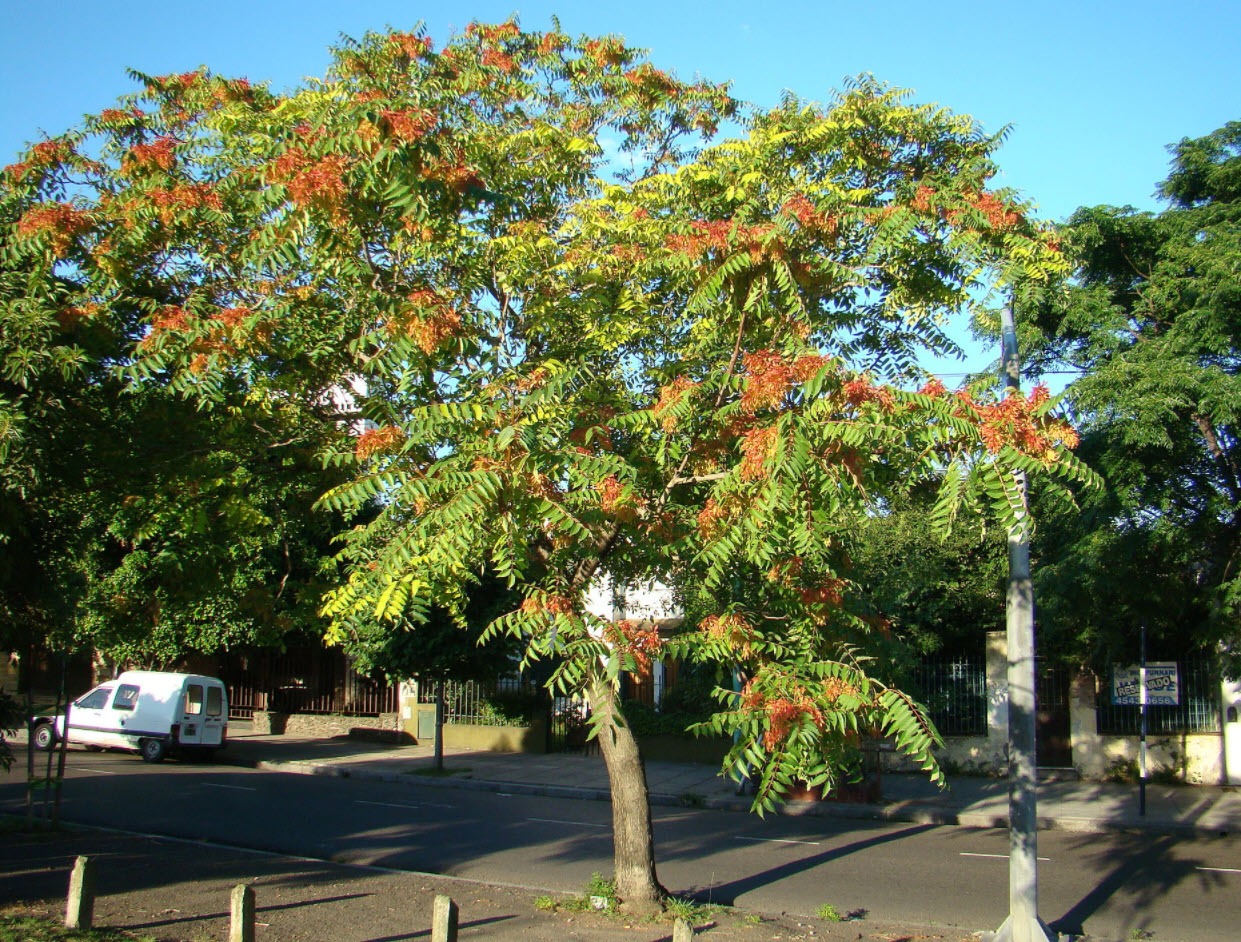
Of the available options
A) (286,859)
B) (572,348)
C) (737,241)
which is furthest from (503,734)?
(737,241)

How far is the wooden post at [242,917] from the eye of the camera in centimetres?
660

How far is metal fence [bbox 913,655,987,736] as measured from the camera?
20.3 m

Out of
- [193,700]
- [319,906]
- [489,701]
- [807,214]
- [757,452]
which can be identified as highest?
[807,214]

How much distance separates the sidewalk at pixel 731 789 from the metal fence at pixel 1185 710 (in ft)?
3.53

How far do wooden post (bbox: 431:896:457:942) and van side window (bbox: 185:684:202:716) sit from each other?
1733 centimetres

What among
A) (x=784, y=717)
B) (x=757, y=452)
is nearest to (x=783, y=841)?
(x=784, y=717)

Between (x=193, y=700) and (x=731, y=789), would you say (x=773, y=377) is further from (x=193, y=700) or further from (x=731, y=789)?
(x=193, y=700)

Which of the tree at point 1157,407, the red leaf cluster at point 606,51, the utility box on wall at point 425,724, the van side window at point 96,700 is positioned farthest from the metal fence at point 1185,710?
the van side window at point 96,700

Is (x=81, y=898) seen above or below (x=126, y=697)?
below

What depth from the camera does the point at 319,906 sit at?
9164mm

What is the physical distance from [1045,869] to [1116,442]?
21.7 ft

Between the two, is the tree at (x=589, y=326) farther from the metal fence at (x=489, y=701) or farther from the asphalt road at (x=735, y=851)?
the metal fence at (x=489, y=701)

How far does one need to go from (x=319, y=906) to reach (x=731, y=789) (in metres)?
10.8

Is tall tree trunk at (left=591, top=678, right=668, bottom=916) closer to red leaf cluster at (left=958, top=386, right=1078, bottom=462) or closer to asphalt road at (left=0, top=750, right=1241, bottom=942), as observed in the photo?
asphalt road at (left=0, top=750, right=1241, bottom=942)
